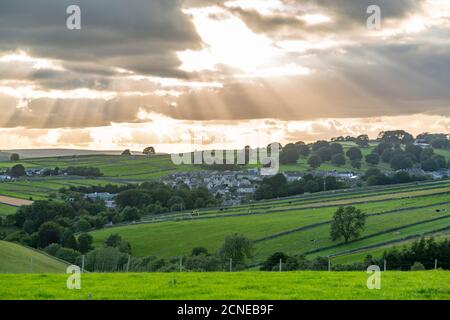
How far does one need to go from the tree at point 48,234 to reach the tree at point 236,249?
4367 centimetres

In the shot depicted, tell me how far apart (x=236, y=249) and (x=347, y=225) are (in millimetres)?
22471

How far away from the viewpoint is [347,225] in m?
102

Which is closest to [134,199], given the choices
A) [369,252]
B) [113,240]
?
[113,240]

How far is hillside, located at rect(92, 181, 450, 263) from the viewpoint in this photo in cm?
10275

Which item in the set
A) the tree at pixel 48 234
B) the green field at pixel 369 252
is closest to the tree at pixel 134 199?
the tree at pixel 48 234

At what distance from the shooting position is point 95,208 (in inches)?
6029

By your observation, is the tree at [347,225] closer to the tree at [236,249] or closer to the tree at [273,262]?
the tree at [236,249]

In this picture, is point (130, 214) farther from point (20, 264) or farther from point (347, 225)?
point (20, 264)

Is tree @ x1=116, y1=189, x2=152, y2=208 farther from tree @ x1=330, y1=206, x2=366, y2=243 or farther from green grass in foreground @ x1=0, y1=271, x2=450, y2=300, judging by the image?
green grass in foreground @ x1=0, y1=271, x2=450, y2=300

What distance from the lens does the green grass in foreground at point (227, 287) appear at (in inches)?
821
